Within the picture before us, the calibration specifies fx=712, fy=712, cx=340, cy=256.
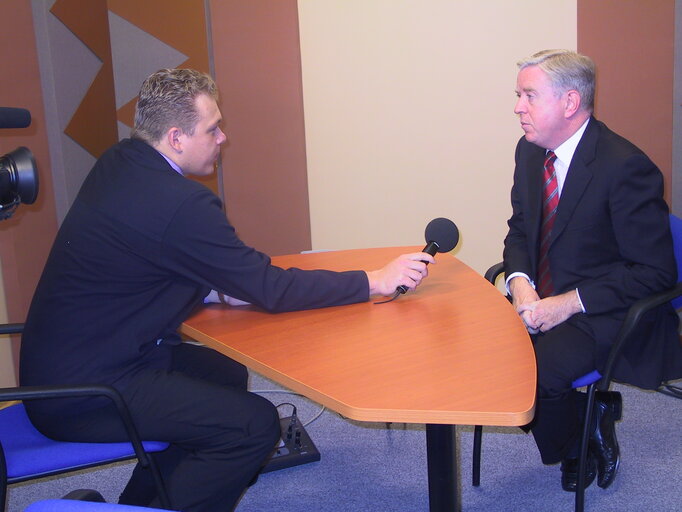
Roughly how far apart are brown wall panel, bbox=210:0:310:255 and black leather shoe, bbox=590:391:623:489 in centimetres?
204

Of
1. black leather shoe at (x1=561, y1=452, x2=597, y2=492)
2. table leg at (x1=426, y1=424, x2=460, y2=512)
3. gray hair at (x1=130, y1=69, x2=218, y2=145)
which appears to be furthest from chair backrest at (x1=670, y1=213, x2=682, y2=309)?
gray hair at (x1=130, y1=69, x2=218, y2=145)

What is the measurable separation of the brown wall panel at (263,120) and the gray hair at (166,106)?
5.66 feet

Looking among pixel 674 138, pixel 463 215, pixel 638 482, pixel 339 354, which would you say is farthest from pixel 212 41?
pixel 638 482

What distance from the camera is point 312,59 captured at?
12.3 feet

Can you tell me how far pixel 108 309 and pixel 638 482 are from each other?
184 cm

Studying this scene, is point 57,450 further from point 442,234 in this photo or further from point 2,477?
point 442,234

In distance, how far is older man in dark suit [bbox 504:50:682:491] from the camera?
2070mm

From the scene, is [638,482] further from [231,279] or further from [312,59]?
[312,59]

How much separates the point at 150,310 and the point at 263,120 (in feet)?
6.93

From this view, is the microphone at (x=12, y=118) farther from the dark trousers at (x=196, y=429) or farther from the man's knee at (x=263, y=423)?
the man's knee at (x=263, y=423)

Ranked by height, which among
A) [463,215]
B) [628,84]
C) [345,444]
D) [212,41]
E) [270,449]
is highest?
[212,41]

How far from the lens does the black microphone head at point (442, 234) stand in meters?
2.09

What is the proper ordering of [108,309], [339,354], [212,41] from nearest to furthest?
[339,354], [108,309], [212,41]

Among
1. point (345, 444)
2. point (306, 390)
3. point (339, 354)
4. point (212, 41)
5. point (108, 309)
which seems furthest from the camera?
point (212, 41)
